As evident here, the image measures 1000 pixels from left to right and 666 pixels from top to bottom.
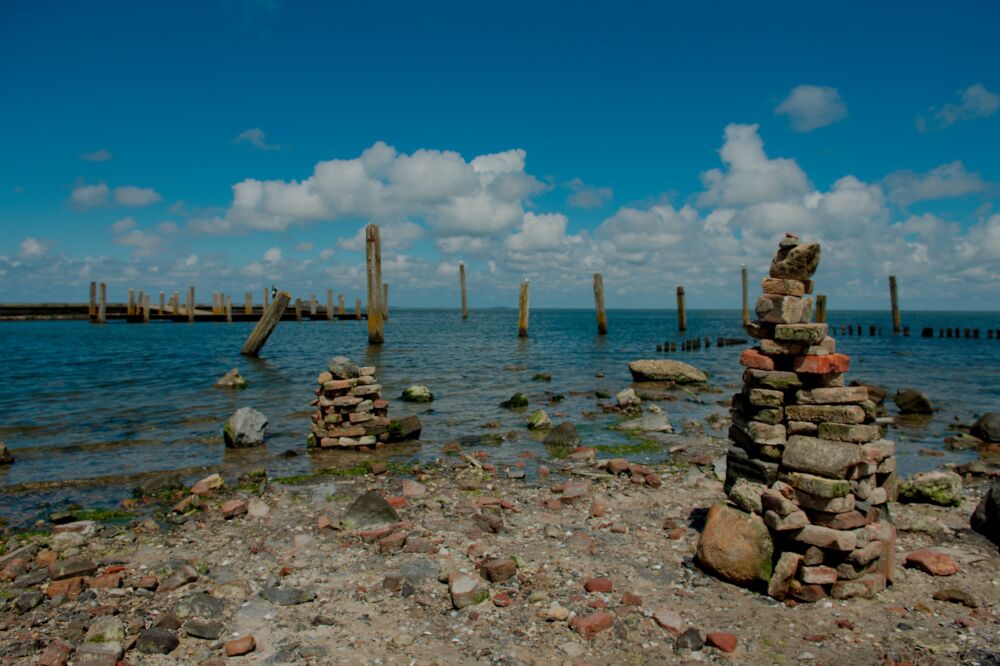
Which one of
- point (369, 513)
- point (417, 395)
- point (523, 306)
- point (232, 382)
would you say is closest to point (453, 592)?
point (369, 513)

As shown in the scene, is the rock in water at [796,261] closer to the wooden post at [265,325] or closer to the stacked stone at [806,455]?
the stacked stone at [806,455]

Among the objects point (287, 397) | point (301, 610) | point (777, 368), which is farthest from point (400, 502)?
point (287, 397)

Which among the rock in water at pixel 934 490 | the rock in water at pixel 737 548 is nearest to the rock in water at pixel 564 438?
the rock in water at pixel 934 490

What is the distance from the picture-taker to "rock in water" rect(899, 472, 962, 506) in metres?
7.75

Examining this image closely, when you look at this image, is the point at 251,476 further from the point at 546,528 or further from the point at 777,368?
the point at 777,368

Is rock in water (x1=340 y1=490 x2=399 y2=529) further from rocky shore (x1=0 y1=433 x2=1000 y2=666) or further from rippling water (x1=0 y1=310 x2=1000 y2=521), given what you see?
rippling water (x1=0 y1=310 x2=1000 y2=521)

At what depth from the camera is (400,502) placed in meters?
7.98

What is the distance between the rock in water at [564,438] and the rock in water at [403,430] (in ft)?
9.33

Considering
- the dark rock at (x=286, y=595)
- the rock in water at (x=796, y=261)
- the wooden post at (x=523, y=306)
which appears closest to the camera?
the dark rock at (x=286, y=595)

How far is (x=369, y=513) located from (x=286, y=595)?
1930 millimetres

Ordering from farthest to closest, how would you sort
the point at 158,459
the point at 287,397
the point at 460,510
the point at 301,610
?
the point at 287,397
the point at 158,459
the point at 460,510
the point at 301,610

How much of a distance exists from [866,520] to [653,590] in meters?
2.19

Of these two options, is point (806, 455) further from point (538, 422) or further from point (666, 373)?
point (666, 373)

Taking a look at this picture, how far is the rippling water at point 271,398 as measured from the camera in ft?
35.0
